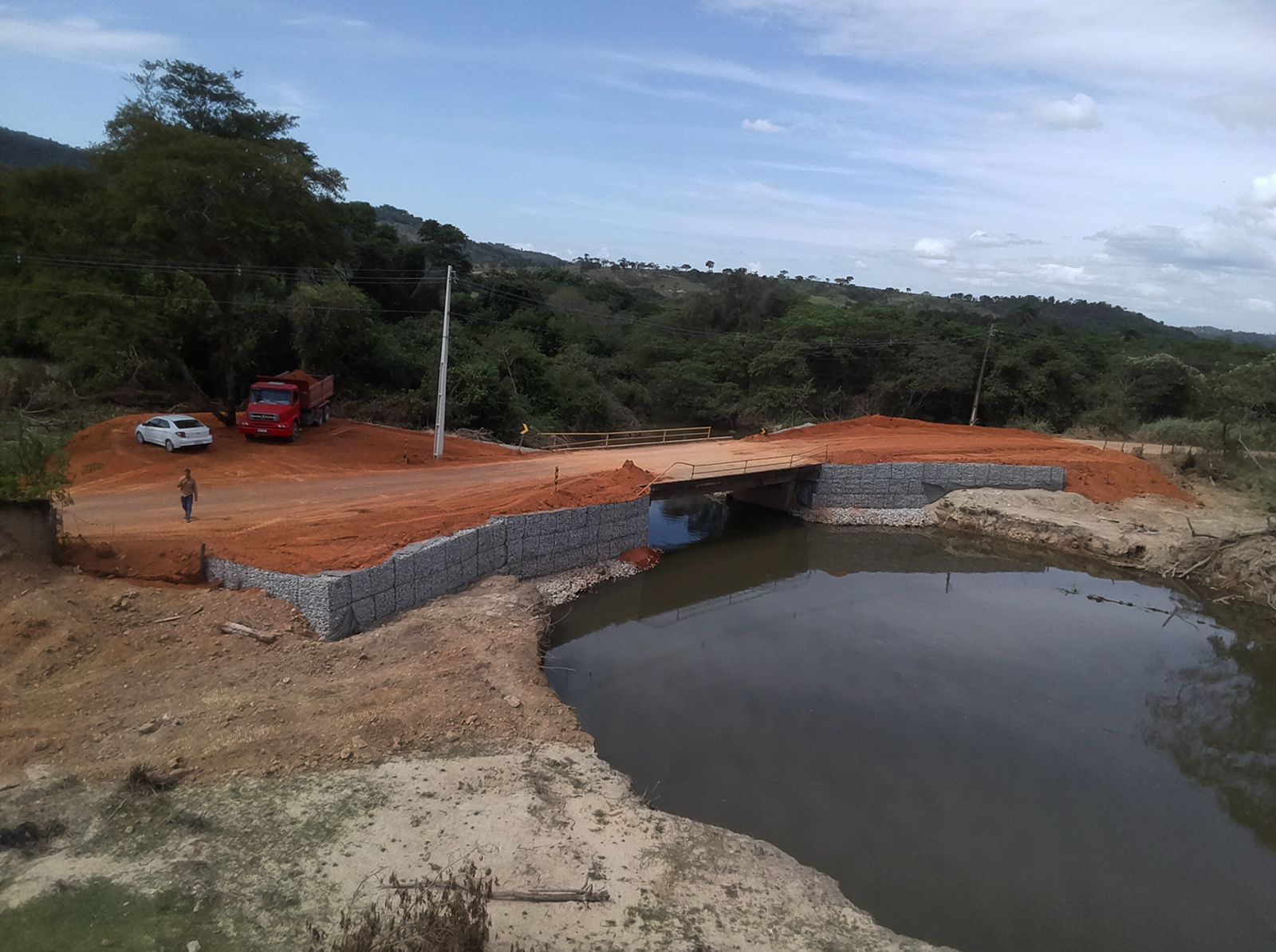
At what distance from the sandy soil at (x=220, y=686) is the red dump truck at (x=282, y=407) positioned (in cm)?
1126

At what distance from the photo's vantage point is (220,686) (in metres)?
11.7

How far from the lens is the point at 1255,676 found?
18.3 metres

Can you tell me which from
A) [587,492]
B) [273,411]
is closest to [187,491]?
[273,411]

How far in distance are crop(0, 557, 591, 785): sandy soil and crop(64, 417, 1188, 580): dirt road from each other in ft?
4.93

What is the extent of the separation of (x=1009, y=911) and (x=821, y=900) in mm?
2565

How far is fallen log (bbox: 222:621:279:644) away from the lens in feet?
42.8

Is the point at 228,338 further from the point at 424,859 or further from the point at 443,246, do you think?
the point at 443,246

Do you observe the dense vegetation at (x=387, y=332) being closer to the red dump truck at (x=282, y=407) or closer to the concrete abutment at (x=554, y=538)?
the red dump truck at (x=282, y=407)

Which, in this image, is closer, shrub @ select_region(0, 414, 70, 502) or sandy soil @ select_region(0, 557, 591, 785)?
sandy soil @ select_region(0, 557, 591, 785)

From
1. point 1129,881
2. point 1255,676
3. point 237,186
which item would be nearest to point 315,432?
point 237,186

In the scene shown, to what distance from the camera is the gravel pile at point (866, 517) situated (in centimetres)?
2978

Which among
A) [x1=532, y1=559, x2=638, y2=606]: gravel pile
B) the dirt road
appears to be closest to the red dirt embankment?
the dirt road

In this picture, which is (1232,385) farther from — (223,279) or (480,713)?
(223,279)

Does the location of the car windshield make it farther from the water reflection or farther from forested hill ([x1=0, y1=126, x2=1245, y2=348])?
forested hill ([x1=0, y1=126, x2=1245, y2=348])
